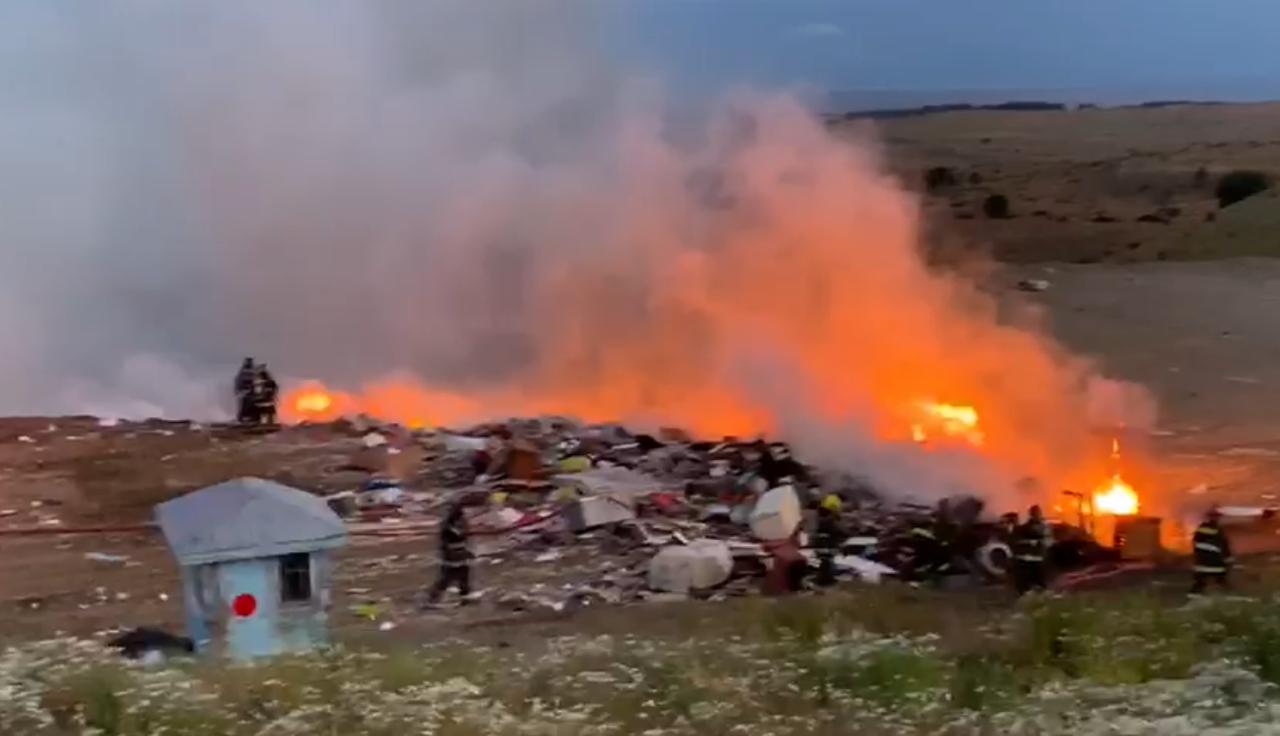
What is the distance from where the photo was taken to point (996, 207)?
4378cm

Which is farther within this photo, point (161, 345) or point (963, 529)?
point (161, 345)

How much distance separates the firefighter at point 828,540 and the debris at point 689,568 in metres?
0.65

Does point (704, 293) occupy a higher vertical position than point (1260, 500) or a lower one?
higher

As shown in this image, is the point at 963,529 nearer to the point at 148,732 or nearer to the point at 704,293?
the point at 148,732

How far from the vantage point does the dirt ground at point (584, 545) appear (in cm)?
1156

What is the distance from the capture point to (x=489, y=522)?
1331 centimetres

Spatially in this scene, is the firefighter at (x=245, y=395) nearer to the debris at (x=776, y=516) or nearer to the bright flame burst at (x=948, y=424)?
the bright flame burst at (x=948, y=424)

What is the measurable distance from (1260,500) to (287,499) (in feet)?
29.0

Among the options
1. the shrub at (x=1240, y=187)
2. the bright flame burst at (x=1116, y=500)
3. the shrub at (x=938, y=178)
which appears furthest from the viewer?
the shrub at (x=938, y=178)

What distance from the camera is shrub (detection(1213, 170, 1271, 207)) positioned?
43.1m

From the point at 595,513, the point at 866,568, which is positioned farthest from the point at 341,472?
the point at 866,568

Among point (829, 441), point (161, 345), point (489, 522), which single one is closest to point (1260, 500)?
point (829, 441)

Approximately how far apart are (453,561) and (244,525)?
3.20m

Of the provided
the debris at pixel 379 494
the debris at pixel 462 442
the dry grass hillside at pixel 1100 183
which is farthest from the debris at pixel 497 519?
the dry grass hillside at pixel 1100 183
